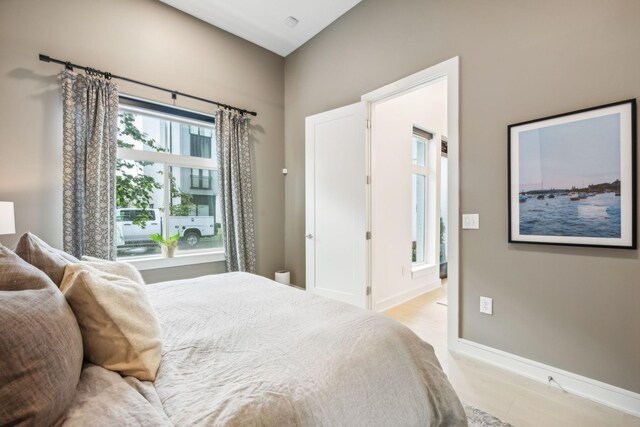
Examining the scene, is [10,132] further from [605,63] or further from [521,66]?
[605,63]

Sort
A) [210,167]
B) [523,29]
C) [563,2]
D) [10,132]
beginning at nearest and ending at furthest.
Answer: [563,2] → [523,29] → [10,132] → [210,167]

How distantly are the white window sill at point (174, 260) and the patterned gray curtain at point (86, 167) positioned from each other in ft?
1.09

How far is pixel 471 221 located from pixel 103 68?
11.9ft

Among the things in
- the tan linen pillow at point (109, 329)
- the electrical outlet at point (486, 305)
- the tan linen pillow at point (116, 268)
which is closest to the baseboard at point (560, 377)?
the electrical outlet at point (486, 305)

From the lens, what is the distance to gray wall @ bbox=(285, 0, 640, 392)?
1.67 m

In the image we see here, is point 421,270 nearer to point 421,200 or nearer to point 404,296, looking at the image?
point 404,296

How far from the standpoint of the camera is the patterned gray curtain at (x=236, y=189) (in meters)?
3.41

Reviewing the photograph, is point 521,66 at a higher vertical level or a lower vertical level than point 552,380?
higher

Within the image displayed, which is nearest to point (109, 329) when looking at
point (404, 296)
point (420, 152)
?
point (404, 296)

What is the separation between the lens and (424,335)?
8.82ft

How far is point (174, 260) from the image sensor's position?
315 cm

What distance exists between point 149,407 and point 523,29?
2.91 m

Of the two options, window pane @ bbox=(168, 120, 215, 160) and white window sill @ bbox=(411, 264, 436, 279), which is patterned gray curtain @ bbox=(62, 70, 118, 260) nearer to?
window pane @ bbox=(168, 120, 215, 160)

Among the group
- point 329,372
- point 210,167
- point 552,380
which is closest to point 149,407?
point 329,372
